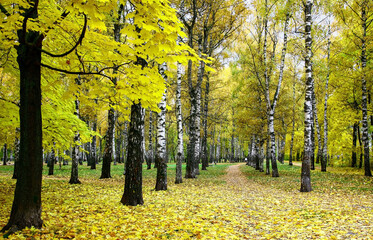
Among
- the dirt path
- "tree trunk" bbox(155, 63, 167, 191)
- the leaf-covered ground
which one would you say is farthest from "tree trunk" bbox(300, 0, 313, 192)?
"tree trunk" bbox(155, 63, 167, 191)

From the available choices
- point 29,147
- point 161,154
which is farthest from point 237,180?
point 29,147

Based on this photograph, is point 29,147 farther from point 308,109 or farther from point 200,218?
point 308,109

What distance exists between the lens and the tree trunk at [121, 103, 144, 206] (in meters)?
6.32

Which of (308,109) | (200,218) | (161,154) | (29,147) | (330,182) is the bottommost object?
(330,182)

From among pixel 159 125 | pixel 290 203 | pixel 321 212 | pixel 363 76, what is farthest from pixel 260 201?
pixel 363 76

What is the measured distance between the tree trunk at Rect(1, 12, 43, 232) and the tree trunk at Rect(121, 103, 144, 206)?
2.46m

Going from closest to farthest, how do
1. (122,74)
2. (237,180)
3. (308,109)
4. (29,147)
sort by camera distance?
(29,147)
(122,74)
(308,109)
(237,180)

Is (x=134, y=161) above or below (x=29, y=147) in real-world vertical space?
below

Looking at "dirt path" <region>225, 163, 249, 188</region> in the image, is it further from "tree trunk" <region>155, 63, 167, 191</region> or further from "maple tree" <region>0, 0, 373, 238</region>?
"tree trunk" <region>155, 63, 167, 191</region>

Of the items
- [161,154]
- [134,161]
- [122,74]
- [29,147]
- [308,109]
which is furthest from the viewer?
[308,109]

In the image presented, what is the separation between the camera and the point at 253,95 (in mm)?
19469

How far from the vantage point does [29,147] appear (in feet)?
12.9

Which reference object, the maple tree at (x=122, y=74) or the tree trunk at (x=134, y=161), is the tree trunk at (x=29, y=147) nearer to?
the maple tree at (x=122, y=74)

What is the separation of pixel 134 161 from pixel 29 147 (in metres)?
2.79
